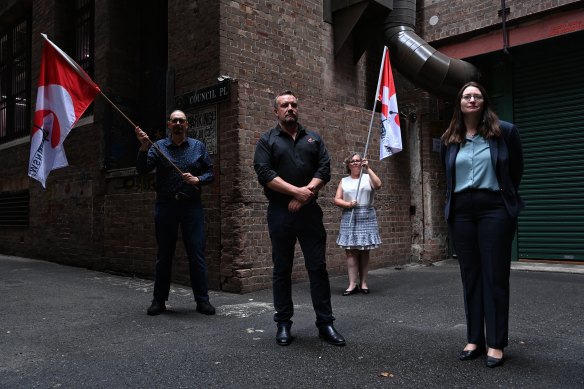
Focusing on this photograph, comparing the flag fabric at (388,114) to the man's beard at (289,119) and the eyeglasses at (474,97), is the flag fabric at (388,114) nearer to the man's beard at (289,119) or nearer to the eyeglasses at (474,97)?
the man's beard at (289,119)

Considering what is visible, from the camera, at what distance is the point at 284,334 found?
3.88 metres

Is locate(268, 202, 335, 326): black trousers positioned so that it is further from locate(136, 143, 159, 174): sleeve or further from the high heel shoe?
the high heel shoe

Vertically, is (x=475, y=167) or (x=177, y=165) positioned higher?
(x=177, y=165)

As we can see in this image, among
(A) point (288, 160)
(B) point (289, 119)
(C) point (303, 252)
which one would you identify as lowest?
(C) point (303, 252)

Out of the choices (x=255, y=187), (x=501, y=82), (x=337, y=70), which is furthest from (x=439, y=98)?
(x=255, y=187)

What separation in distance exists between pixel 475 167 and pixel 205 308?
299 cm

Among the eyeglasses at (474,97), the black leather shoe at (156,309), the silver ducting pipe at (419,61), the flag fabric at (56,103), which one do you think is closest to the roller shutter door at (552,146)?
the silver ducting pipe at (419,61)

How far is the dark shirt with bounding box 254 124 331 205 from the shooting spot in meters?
3.95

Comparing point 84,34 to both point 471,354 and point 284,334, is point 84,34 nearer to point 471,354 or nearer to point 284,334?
point 284,334

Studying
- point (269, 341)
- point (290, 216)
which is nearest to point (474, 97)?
point (290, 216)

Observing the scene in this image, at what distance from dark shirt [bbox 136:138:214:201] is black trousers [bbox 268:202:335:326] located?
1.37 m

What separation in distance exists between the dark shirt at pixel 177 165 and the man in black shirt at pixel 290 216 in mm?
1309

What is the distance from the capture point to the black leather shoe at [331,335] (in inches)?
149

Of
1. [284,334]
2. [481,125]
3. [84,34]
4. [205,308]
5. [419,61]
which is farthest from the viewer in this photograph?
[84,34]
